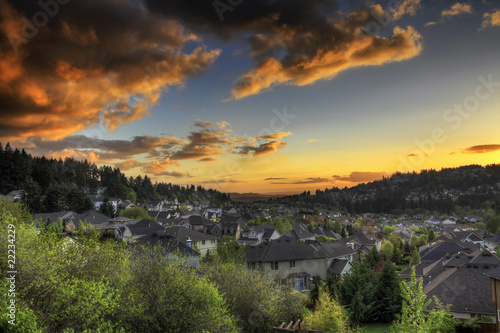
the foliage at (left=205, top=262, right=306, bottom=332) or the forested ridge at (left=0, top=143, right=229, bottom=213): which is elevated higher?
the forested ridge at (left=0, top=143, right=229, bottom=213)

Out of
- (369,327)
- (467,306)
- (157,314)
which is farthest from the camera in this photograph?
(369,327)

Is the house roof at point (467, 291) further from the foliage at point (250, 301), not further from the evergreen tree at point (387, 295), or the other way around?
the foliage at point (250, 301)

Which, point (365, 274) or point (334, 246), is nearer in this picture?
point (365, 274)

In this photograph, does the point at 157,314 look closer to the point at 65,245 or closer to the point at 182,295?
the point at 182,295

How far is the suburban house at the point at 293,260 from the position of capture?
40.9 meters

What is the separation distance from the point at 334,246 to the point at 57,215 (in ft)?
211

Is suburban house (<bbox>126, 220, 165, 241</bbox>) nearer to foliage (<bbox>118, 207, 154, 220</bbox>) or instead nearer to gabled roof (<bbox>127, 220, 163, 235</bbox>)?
gabled roof (<bbox>127, 220, 163, 235</bbox>)

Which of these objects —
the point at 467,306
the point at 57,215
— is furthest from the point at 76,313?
the point at 57,215

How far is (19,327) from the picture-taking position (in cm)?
1001

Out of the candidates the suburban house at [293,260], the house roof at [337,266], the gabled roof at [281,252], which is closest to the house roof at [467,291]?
the suburban house at [293,260]

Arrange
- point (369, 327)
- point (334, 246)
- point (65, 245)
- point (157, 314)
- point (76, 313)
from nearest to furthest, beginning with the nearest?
point (76, 313) < point (157, 314) < point (65, 245) < point (369, 327) < point (334, 246)

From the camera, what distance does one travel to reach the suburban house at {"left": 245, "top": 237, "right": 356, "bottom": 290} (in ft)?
134

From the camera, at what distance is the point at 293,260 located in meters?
42.6

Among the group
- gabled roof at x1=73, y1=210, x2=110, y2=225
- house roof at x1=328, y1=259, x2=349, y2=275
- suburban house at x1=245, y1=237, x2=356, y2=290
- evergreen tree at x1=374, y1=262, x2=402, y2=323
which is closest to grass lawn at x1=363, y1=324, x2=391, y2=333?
evergreen tree at x1=374, y1=262, x2=402, y2=323
